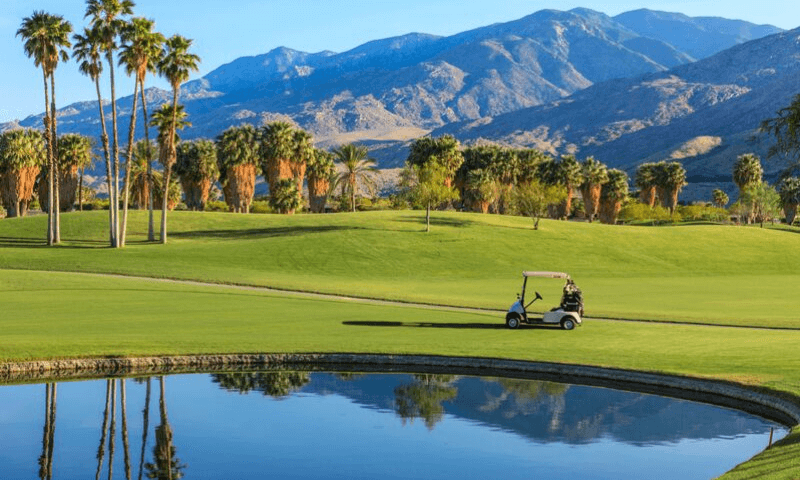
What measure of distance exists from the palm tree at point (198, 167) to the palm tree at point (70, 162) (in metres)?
16.5

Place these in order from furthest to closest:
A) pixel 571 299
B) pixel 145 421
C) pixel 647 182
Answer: pixel 647 182, pixel 571 299, pixel 145 421

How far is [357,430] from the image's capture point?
85.1 feet

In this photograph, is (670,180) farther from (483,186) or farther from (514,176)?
(483,186)

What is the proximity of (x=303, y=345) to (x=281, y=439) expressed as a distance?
35.7 ft

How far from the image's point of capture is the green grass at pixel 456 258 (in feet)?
208

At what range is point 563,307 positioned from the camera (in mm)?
42656

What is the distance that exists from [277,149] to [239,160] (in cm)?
617

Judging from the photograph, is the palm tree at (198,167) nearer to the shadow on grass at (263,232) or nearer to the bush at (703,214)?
the shadow on grass at (263,232)

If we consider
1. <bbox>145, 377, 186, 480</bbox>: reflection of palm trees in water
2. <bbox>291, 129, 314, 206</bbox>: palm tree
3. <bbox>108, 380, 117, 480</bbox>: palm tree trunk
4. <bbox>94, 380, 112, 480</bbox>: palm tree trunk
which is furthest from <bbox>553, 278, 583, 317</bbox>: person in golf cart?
<bbox>291, 129, 314, 206</bbox>: palm tree

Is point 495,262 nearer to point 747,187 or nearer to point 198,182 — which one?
point 198,182

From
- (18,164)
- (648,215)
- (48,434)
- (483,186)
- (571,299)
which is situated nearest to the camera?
(48,434)

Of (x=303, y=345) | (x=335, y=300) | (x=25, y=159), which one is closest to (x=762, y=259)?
(x=335, y=300)

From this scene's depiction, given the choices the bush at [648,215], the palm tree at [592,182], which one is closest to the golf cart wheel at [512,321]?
the palm tree at [592,182]

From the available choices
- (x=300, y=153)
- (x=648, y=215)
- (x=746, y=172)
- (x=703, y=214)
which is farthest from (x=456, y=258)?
(x=703, y=214)
